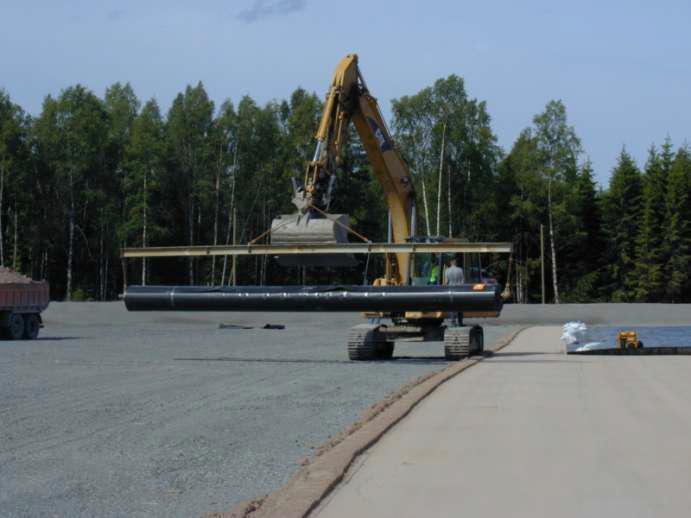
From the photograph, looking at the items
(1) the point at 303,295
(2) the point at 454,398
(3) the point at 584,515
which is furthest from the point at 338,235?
(3) the point at 584,515

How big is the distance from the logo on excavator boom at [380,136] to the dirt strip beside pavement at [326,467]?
15.1 meters

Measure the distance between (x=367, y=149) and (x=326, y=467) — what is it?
821 inches

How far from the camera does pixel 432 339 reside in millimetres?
25141

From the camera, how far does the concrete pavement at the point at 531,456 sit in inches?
292

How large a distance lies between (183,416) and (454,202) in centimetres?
6762

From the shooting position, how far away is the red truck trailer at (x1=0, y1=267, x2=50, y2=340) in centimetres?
3173

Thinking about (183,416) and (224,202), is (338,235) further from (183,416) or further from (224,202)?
(224,202)

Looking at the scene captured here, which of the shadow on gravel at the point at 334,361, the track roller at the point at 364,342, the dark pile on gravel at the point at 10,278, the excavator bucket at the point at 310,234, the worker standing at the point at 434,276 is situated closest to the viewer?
the excavator bucket at the point at 310,234

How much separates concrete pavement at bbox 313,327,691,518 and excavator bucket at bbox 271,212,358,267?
23.0 ft

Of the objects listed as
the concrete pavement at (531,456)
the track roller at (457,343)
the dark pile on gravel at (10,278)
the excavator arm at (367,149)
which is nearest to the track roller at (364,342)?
the track roller at (457,343)

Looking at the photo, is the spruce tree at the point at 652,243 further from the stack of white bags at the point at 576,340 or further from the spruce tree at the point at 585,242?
the stack of white bags at the point at 576,340

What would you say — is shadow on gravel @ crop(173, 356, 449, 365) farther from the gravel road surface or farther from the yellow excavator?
the yellow excavator

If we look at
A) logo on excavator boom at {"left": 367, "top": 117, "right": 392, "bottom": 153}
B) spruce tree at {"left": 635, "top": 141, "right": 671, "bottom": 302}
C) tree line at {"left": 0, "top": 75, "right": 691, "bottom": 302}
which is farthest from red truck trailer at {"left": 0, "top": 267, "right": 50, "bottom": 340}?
spruce tree at {"left": 635, "top": 141, "right": 671, "bottom": 302}

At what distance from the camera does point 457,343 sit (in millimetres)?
22609
